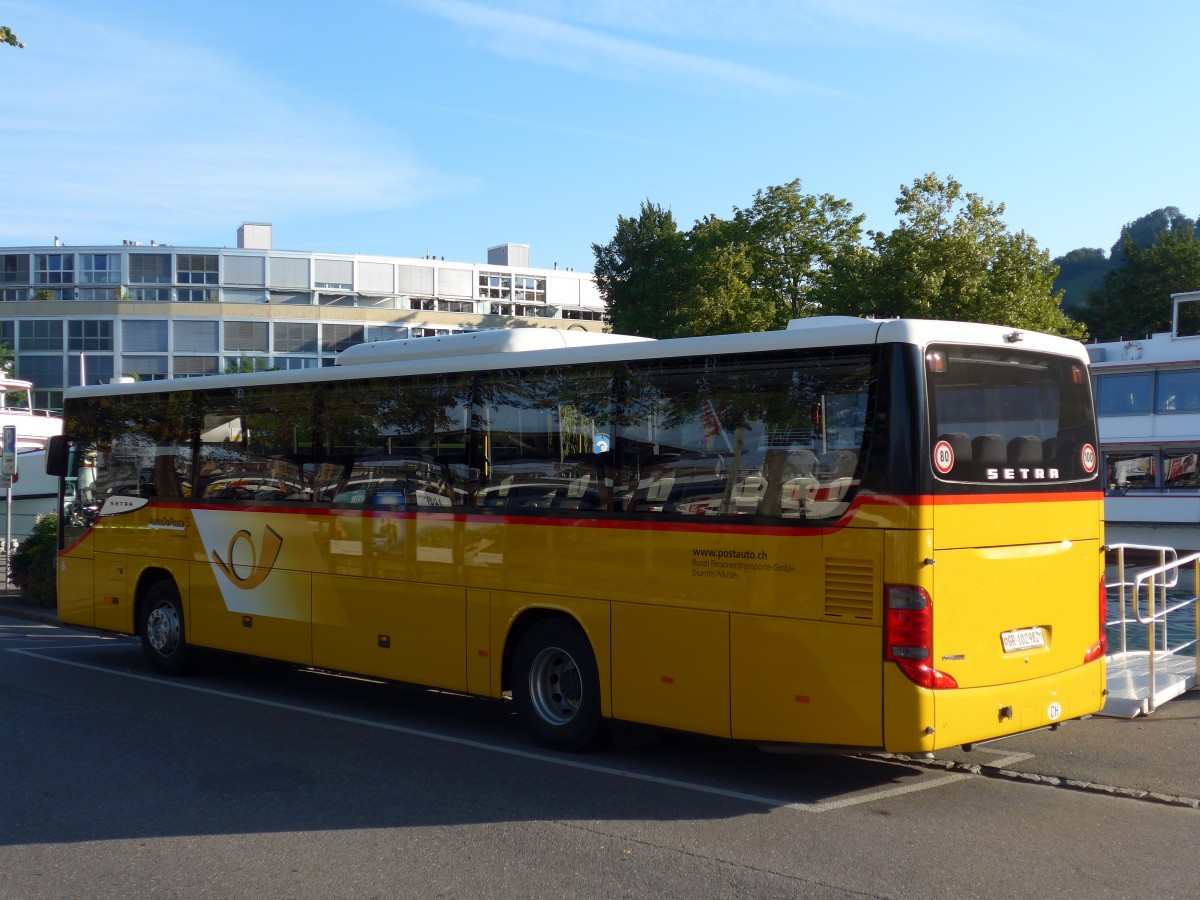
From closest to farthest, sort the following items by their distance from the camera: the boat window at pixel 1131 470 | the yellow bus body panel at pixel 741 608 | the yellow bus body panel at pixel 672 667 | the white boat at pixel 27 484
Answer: the yellow bus body panel at pixel 741 608
the yellow bus body panel at pixel 672 667
the boat window at pixel 1131 470
the white boat at pixel 27 484

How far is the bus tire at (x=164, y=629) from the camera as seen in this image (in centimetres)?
1294

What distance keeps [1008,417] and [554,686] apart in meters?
3.85

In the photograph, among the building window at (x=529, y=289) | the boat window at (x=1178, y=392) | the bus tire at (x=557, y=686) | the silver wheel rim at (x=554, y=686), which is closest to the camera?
the bus tire at (x=557, y=686)

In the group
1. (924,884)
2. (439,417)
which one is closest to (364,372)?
(439,417)

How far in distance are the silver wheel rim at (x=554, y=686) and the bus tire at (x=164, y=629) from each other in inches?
202

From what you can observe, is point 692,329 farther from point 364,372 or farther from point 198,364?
point 198,364

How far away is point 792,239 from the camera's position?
5634 cm

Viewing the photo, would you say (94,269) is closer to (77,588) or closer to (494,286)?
(494,286)

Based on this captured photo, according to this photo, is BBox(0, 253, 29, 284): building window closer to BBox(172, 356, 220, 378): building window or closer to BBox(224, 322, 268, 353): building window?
BBox(172, 356, 220, 378): building window

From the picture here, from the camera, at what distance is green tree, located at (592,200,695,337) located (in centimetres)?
6612

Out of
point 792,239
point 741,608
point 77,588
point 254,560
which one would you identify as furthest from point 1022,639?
point 792,239

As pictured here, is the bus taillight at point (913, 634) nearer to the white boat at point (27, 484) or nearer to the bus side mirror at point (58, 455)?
the bus side mirror at point (58, 455)

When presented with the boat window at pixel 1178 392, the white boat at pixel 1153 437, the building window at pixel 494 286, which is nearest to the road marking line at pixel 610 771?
the white boat at pixel 1153 437

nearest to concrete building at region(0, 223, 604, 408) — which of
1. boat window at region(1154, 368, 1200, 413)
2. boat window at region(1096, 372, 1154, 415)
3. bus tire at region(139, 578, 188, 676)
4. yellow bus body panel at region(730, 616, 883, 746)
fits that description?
boat window at region(1096, 372, 1154, 415)
